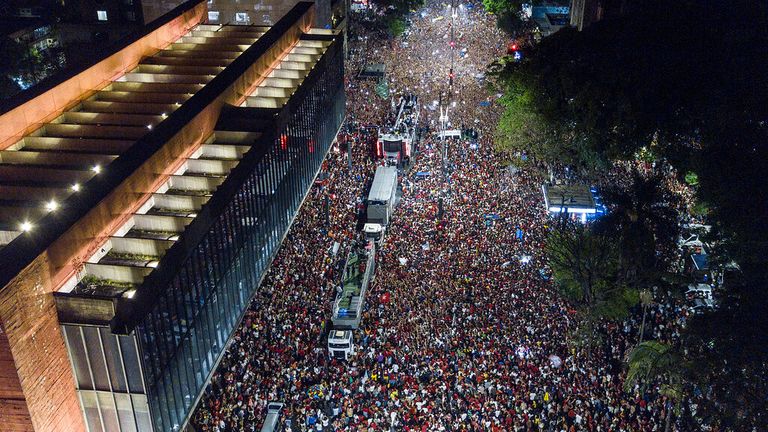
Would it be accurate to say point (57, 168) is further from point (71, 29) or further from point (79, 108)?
point (71, 29)

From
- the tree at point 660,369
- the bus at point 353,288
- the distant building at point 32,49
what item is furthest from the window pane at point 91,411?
the distant building at point 32,49

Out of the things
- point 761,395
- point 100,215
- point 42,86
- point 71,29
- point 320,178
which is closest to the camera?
point 100,215

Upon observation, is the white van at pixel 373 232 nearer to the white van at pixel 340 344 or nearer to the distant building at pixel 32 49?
the white van at pixel 340 344

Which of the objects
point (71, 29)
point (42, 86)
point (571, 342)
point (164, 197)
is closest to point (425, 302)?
point (571, 342)

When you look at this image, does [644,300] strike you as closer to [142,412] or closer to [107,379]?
[142,412]

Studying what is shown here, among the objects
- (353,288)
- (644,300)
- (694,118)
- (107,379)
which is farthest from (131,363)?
(694,118)

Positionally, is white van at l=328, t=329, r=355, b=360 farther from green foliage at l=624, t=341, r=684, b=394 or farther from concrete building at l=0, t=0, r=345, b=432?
green foliage at l=624, t=341, r=684, b=394

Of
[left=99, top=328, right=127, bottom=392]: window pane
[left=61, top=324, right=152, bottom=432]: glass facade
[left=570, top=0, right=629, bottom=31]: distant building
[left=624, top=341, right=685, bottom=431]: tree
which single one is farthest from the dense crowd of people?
[left=570, top=0, right=629, bottom=31]: distant building

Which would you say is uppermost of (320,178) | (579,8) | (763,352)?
(579,8)
